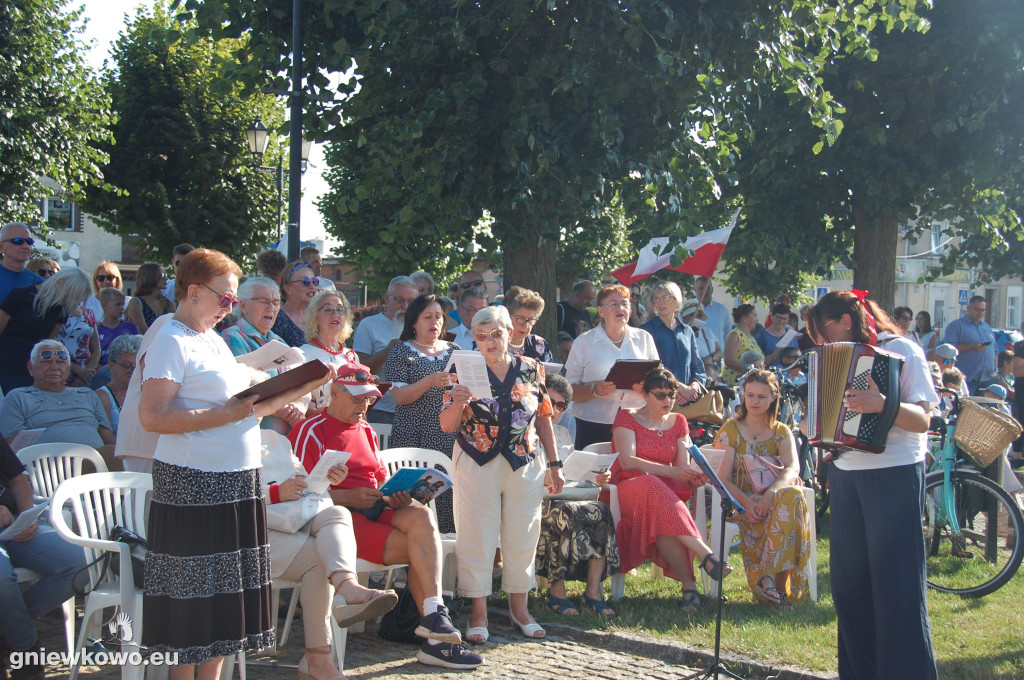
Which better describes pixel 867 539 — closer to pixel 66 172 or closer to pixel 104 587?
pixel 104 587

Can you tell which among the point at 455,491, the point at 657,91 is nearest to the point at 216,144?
the point at 657,91

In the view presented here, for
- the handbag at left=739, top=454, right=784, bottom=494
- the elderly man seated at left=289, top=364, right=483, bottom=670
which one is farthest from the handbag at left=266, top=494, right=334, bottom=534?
the handbag at left=739, top=454, right=784, bottom=494

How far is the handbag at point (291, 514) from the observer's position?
4559mm

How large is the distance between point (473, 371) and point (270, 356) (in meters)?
1.35

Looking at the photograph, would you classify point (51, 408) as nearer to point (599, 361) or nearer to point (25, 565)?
point (25, 565)

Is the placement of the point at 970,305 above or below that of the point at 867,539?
above

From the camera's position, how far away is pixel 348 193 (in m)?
9.20

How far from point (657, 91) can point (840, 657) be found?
5211 mm

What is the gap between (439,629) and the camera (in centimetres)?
499

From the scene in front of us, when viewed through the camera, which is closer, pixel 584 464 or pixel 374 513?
pixel 374 513

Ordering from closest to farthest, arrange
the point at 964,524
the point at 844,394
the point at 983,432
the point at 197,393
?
the point at 197,393 → the point at 844,394 → the point at 983,432 → the point at 964,524

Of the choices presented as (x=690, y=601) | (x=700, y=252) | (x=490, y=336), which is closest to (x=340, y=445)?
(x=490, y=336)

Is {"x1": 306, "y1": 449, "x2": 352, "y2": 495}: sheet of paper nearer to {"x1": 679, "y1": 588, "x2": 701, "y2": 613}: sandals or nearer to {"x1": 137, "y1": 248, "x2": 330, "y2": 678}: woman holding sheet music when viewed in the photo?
{"x1": 137, "y1": 248, "x2": 330, "y2": 678}: woman holding sheet music

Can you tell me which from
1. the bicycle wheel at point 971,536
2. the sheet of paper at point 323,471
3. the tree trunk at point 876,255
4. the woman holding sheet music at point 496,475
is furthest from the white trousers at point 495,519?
the tree trunk at point 876,255
